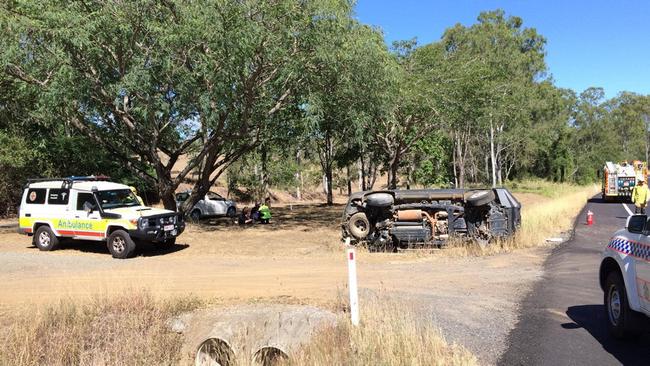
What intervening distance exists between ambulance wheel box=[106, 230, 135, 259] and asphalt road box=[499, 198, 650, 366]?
Result: 10304 millimetres

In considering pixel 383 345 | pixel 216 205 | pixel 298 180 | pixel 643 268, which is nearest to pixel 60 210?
pixel 383 345

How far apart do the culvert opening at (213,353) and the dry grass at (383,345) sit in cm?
107

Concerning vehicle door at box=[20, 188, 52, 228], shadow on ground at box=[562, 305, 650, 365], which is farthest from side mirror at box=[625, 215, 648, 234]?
vehicle door at box=[20, 188, 52, 228]

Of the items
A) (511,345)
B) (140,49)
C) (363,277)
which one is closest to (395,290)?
(363,277)

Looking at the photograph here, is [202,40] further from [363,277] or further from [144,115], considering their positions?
[363,277]

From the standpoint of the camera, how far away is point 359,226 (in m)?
15.3

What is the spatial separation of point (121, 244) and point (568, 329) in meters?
11.7

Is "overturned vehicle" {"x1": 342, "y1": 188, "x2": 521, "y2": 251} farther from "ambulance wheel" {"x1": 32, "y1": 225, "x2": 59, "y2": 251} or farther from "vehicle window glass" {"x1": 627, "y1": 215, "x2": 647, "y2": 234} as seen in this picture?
"ambulance wheel" {"x1": 32, "y1": 225, "x2": 59, "y2": 251}

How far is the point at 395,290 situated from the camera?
940 centimetres

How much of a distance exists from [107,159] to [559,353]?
2464 cm

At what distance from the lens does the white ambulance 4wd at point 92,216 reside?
14734 mm

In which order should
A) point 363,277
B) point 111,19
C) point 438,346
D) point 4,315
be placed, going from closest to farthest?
point 438,346 < point 4,315 < point 363,277 < point 111,19

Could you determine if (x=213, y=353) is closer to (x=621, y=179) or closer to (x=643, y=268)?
(x=643, y=268)

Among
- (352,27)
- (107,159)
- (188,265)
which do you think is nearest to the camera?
(188,265)
